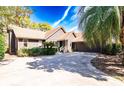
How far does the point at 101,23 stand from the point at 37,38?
50.6ft

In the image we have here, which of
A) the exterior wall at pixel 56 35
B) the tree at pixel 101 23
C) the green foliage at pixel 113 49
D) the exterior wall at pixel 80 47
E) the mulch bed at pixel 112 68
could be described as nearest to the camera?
the mulch bed at pixel 112 68

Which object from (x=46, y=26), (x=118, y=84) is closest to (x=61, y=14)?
(x=118, y=84)

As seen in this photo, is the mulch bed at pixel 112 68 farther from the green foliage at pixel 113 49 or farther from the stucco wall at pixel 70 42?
the stucco wall at pixel 70 42

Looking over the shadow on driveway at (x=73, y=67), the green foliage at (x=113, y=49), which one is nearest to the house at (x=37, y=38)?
the green foliage at (x=113, y=49)

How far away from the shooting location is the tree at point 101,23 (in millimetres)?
9328

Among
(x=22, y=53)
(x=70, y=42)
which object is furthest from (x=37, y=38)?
(x=70, y=42)

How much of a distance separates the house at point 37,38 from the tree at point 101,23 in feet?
42.7

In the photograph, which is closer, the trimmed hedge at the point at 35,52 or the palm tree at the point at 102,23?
the palm tree at the point at 102,23

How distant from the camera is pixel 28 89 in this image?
21.5 feet

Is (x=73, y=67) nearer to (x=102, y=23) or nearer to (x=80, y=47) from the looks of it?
(x=102, y=23)
